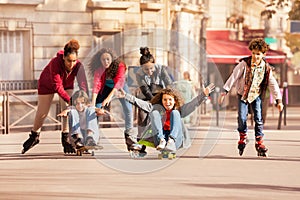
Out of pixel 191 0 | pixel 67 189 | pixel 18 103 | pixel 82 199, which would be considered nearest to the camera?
pixel 82 199

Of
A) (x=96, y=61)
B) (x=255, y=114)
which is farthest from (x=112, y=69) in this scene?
(x=255, y=114)

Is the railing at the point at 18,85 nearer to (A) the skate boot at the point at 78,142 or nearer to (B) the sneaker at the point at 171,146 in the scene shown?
(A) the skate boot at the point at 78,142

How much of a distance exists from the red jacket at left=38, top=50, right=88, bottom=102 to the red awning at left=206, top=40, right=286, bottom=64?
77.5 feet

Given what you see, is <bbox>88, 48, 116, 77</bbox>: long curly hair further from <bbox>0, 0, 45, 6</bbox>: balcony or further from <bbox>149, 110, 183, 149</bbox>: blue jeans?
<bbox>0, 0, 45, 6</bbox>: balcony

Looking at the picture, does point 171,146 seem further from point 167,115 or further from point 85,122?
point 85,122

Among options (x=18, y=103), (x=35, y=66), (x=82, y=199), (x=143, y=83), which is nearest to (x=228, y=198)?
(x=82, y=199)

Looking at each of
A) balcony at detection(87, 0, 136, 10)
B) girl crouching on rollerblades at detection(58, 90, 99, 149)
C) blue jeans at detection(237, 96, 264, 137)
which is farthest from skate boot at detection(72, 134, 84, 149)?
balcony at detection(87, 0, 136, 10)

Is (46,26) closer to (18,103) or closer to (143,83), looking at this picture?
(18,103)

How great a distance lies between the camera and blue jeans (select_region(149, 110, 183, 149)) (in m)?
14.4

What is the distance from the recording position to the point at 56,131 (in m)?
22.6

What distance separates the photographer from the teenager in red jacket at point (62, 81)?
1543 cm

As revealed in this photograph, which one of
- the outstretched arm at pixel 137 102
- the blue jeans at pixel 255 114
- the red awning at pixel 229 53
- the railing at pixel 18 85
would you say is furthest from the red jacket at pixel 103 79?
the red awning at pixel 229 53

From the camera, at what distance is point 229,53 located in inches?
1606

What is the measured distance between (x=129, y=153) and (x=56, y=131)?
6977mm
